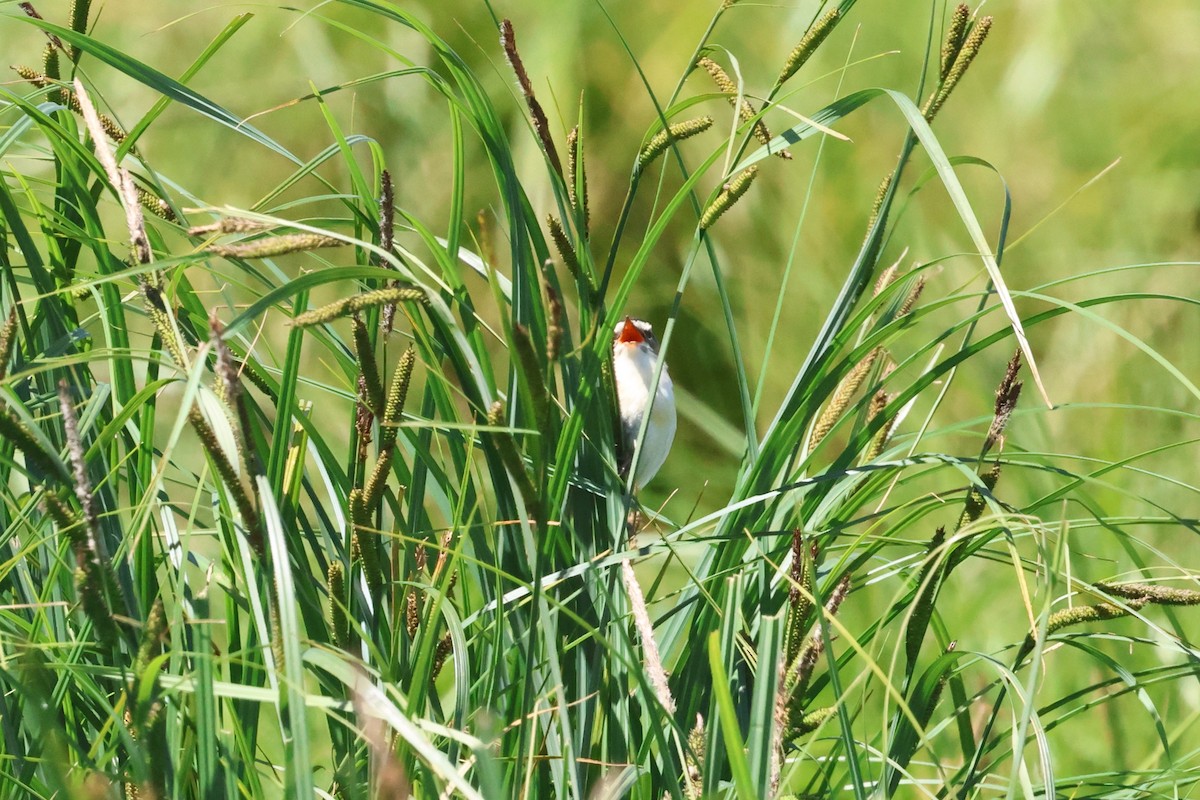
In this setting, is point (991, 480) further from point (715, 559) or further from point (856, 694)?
point (856, 694)

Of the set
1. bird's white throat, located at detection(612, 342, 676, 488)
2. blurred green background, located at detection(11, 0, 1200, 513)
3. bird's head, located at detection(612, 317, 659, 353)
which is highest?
blurred green background, located at detection(11, 0, 1200, 513)

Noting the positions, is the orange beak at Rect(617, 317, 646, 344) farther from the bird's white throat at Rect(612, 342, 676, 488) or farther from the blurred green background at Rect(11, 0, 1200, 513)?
the blurred green background at Rect(11, 0, 1200, 513)

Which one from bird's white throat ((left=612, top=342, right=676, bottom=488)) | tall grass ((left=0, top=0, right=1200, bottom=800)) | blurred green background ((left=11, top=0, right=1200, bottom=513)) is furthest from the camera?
blurred green background ((left=11, top=0, right=1200, bottom=513))

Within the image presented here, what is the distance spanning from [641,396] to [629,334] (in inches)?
4.3

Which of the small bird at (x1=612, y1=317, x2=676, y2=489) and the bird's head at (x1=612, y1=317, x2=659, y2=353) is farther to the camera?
the bird's head at (x1=612, y1=317, x2=659, y2=353)

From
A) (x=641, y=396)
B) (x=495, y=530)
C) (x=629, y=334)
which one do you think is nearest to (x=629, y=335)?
(x=629, y=334)

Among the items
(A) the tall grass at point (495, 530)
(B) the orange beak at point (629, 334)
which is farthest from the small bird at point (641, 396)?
(A) the tall grass at point (495, 530)

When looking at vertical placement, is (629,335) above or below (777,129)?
below

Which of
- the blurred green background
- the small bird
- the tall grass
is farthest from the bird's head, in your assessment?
the tall grass

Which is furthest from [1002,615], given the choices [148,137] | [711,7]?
[148,137]

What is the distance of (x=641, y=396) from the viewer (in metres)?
1.86

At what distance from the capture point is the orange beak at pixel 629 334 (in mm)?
1888

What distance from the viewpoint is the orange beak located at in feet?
6.19

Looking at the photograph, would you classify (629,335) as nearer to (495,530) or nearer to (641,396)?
(641,396)
